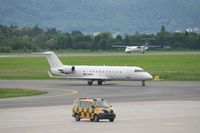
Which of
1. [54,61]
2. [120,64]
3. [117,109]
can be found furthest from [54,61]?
[117,109]

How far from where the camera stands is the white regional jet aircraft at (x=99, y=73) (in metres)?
88.5

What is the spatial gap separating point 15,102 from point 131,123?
67.7 feet

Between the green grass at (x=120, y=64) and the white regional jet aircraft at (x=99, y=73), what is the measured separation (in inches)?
581

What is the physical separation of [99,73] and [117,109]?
109 ft

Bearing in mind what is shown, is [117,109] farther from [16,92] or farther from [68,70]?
[68,70]

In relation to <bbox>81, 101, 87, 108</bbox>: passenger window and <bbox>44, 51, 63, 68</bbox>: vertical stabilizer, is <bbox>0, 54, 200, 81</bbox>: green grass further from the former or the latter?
<bbox>81, 101, 87, 108</bbox>: passenger window

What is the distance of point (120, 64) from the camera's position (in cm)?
13025

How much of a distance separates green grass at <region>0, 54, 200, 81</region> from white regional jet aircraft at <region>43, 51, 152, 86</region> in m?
14.8

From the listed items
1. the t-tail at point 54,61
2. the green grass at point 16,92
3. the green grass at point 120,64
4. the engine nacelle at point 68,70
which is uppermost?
the t-tail at point 54,61

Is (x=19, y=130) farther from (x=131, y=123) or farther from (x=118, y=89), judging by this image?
(x=118, y=89)

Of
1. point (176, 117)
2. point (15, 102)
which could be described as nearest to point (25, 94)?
point (15, 102)

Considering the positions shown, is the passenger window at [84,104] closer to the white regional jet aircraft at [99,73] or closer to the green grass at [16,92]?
the green grass at [16,92]

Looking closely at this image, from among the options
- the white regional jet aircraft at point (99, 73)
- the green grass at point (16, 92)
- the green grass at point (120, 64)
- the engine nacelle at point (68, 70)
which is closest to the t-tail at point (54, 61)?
the white regional jet aircraft at point (99, 73)

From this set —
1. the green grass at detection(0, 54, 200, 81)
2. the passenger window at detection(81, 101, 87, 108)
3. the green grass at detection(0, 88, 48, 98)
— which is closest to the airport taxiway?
the passenger window at detection(81, 101, 87, 108)
